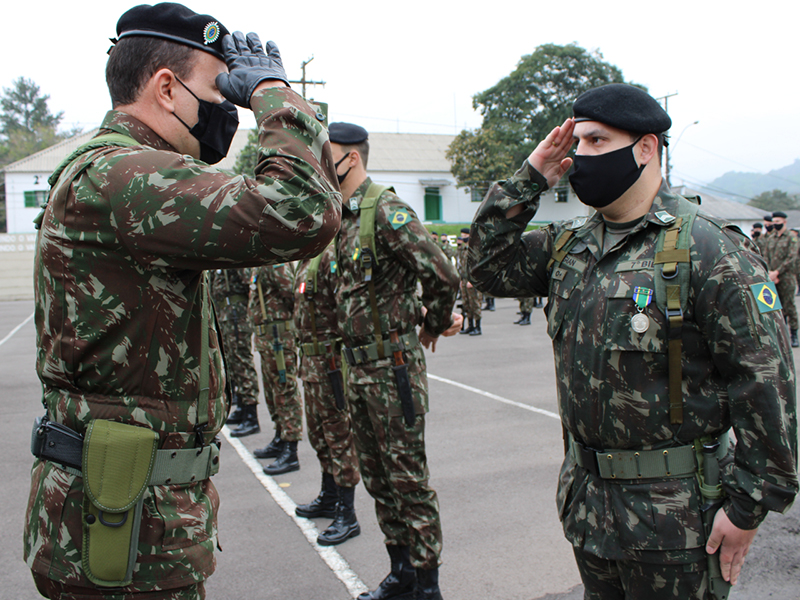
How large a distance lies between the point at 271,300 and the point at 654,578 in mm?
4281

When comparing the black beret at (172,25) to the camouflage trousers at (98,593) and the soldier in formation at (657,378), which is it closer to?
the soldier in formation at (657,378)

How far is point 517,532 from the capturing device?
12.2 feet

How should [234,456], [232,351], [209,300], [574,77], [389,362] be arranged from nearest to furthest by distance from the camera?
1. [209,300]
2. [389,362]
3. [234,456]
4. [232,351]
5. [574,77]

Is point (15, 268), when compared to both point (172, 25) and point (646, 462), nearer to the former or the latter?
point (172, 25)

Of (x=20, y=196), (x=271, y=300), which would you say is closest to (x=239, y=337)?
(x=271, y=300)

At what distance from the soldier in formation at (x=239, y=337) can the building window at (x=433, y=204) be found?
36998mm

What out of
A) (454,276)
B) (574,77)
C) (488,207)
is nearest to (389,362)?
(454,276)

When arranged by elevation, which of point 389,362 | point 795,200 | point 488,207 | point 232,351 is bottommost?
point 232,351

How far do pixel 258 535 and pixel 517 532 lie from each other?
5.32 ft

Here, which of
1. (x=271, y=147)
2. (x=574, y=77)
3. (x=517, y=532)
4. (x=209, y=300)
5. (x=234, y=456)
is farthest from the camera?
(x=574, y=77)

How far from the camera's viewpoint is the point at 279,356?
5.41 metres

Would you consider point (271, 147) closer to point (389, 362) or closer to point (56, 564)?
point (56, 564)

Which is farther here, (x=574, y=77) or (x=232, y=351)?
(x=574, y=77)

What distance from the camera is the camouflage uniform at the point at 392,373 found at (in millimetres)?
3037
